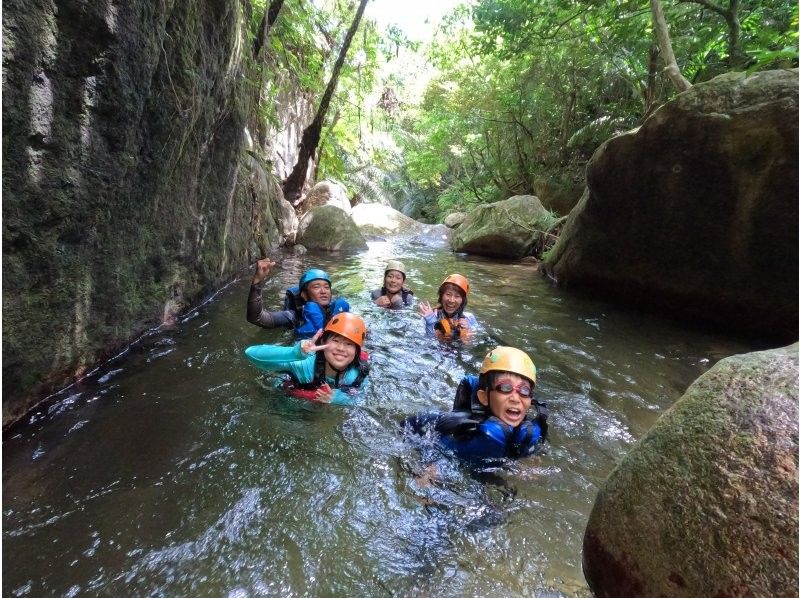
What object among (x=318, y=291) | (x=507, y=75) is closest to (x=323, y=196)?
(x=507, y=75)

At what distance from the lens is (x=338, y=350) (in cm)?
416

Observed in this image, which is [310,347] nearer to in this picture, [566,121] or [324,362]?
[324,362]

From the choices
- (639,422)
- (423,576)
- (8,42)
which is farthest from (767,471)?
A: (8,42)

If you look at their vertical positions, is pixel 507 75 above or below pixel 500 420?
above

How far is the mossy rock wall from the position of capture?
2.86 m

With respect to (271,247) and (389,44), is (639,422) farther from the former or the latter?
(389,44)

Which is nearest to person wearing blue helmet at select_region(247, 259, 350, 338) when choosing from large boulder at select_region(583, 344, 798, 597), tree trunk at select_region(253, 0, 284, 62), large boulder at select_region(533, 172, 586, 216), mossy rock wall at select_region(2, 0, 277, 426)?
mossy rock wall at select_region(2, 0, 277, 426)

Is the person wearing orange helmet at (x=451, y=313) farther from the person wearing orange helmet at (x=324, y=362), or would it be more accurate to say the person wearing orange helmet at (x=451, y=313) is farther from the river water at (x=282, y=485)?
the person wearing orange helmet at (x=324, y=362)

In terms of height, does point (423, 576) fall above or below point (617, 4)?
below

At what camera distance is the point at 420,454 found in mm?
3393

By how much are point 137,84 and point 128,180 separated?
0.82 m

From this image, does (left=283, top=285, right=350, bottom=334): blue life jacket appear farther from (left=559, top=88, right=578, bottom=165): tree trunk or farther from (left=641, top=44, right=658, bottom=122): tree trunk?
(left=559, top=88, right=578, bottom=165): tree trunk

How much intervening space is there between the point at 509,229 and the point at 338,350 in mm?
10974

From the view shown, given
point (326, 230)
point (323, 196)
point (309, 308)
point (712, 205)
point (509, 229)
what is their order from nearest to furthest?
point (309, 308)
point (712, 205)
point (326, 230)
point (509, 229)
point (323, 196)
